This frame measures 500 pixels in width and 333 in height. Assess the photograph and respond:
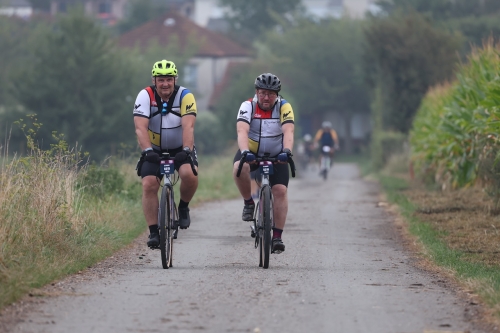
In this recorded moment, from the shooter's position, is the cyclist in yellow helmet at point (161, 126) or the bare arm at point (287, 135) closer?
the cyclist in yellow helmet at point (161, 126)

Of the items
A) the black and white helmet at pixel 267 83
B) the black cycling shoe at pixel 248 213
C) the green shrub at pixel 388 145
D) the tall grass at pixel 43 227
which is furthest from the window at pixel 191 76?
the black and white helmet at pixel 267 83

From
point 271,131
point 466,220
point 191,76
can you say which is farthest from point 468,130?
point 191,76

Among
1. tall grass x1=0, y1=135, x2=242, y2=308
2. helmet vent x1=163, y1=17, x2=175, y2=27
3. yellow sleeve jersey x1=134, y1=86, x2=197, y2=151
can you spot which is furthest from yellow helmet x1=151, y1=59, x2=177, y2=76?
helmet vent x1=163, y1=17, x2=175, y2=27

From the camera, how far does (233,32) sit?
95.6 metres

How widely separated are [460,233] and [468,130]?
4858 millimetres

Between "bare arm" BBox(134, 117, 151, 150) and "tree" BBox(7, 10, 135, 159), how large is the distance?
4485 cm

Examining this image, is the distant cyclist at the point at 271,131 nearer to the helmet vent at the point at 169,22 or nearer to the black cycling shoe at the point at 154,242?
the black cycling shoe at the point at 154,242

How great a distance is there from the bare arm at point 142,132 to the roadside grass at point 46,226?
1.18 metres

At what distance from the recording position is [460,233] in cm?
1344

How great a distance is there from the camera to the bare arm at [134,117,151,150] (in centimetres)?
1020

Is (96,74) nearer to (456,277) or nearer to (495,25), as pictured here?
(495,25)

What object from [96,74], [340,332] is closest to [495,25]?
[96,74]

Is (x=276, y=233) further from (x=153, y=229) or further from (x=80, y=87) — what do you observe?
(x=80, y=87)

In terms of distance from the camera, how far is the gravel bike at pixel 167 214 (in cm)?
1006
